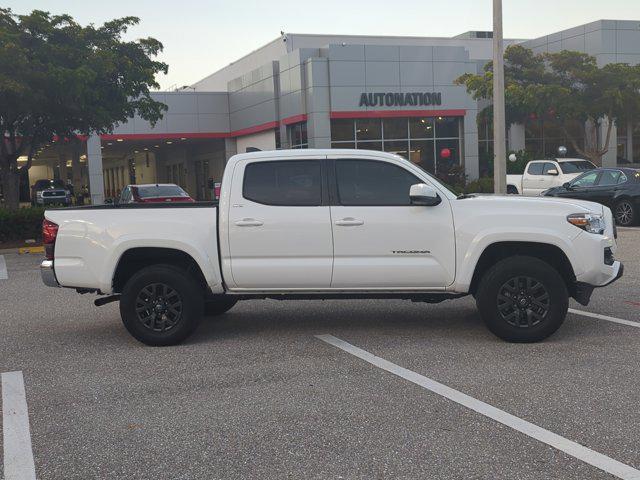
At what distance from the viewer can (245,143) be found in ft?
153

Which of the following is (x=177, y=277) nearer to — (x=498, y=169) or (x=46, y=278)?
(x=46, y=278)

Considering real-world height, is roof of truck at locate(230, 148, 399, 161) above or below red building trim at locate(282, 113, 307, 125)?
below

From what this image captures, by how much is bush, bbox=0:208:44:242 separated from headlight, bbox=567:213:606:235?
15561 mm

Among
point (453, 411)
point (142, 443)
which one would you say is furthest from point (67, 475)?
point (453, 411)

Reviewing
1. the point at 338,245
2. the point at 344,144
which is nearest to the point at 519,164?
the point at 344,144

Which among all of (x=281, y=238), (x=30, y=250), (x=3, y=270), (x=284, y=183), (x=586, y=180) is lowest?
(x=3, y=270)

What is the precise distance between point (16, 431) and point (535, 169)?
21.9m

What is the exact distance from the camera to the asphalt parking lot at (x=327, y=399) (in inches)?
165

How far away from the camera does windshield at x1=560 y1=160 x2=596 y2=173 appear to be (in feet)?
77.9

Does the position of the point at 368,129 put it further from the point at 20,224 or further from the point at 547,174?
the point at 20,224

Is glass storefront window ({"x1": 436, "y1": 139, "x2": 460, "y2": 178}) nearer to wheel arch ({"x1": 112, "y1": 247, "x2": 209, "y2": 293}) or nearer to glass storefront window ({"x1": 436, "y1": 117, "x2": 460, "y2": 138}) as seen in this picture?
glass storefront window ({"x1": 436, "y1": 117, "x2": 460, "y2": 138})

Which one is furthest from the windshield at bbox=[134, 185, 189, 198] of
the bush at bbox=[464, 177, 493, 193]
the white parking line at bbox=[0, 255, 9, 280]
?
the bush at bbox=[464, 177, 493, 193]

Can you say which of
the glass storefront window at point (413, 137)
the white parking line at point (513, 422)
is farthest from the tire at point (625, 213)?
the glass storefront window at point (413, 137)

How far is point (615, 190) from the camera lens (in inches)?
711
